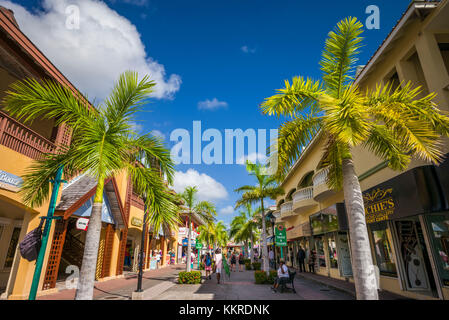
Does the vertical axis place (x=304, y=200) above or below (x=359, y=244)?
above

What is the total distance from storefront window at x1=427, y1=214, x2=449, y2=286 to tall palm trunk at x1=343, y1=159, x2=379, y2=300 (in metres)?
4.91

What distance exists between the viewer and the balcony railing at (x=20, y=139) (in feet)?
26.8

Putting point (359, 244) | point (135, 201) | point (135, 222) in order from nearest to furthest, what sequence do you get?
point (359, 244), point (135, 222), point (135, 201)

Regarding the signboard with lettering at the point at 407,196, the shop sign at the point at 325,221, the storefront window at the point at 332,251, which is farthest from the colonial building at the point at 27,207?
the storefront window at the point at 332,251

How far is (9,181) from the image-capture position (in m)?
8.15

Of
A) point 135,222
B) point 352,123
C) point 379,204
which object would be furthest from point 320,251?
point 352,123

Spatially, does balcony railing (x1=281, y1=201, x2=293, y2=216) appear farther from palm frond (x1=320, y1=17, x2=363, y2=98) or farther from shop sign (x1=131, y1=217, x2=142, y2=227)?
palm frond (x1=320, y1=17, x2=363, y2=98)

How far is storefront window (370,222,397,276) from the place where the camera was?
10961 mm

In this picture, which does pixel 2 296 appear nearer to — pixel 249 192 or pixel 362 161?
pixel 249 192

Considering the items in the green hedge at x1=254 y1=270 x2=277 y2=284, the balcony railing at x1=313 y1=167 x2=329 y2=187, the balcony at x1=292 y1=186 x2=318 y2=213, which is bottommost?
the green hedge at x1=254 y1=270 x2=277 y2=284

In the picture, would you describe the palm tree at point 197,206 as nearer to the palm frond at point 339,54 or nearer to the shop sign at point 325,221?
the shop sign at point 325,221

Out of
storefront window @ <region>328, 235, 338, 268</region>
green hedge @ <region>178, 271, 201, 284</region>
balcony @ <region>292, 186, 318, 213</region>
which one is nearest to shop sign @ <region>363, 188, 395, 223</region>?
storefront window @ <region>328, 235, 338, 268</region>

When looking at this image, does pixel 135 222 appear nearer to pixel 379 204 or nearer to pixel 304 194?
pixel 304 194

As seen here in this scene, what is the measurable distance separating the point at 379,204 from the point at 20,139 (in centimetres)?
1406
